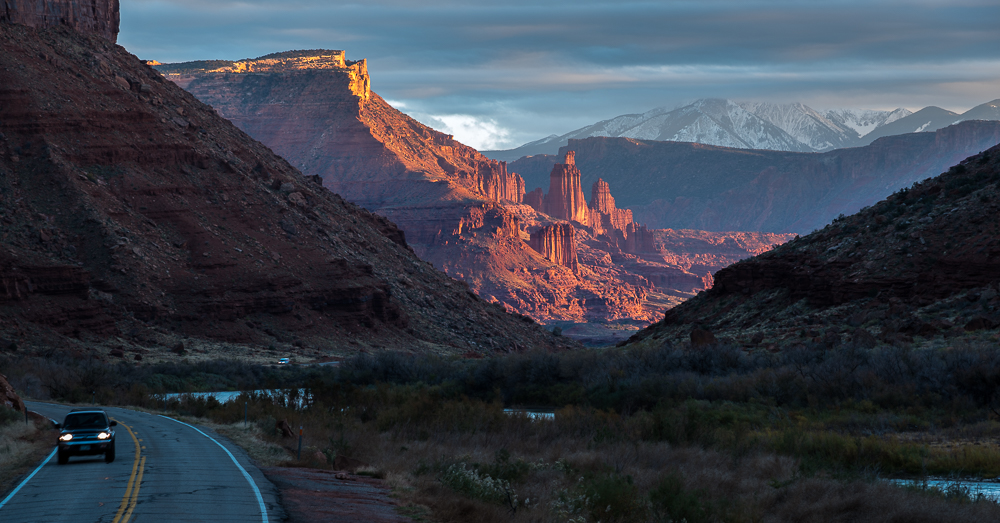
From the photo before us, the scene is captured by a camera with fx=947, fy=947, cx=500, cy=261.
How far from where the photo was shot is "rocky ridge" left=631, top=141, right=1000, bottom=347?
120 feet

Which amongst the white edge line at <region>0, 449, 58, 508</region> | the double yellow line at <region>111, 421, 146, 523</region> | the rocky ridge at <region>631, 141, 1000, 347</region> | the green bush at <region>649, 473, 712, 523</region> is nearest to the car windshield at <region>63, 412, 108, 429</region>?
the white edge line at <region>0, 449, 58, 508</region>

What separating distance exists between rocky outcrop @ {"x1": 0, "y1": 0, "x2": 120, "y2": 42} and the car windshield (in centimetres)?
6455

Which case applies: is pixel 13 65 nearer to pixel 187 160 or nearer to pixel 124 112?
pixel 124 112

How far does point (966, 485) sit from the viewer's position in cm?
1836

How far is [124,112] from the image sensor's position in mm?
74125

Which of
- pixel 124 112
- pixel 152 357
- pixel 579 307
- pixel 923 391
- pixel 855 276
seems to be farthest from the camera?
pixel 579 307

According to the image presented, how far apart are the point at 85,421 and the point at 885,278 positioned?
32.6m

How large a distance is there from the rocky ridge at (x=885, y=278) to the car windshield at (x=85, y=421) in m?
25.6

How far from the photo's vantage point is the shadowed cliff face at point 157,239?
60344 millimetres

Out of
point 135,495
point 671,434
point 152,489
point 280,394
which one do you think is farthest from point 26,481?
point 280,394

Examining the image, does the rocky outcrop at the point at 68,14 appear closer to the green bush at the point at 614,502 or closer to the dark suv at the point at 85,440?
the dark suv at the point at 85,440

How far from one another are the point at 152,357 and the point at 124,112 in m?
25.6

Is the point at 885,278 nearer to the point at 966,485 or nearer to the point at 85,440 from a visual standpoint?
the point at 966,485

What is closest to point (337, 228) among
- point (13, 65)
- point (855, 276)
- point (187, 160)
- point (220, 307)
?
point (187, 160)
